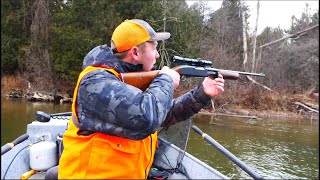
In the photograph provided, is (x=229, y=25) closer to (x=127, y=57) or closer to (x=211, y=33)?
(x=211, y=33)

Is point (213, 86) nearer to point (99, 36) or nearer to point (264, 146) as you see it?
point (264, 146)

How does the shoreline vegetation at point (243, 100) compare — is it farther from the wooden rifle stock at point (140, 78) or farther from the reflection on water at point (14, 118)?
the wooden rifle stock at point (140, 78)

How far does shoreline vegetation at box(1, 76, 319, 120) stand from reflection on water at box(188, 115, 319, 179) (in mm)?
1635

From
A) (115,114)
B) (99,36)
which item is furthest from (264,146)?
(99,36)

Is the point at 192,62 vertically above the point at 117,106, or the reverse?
the point at 192,62

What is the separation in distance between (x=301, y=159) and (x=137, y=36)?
9149 millimetres

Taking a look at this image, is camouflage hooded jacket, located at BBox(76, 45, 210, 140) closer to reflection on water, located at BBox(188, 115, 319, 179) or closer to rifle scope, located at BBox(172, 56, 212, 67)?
rifle scope, located at BBox(172, 56, 212, 67)

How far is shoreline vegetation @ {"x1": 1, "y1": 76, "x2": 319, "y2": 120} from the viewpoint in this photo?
1866 cm

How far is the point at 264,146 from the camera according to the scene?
11.2 metres

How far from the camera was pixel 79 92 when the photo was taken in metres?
1.88

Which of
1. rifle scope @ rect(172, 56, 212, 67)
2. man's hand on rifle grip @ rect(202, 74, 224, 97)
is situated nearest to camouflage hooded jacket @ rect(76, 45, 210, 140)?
man's hand on rifle grip @ rect(202, 74, 224, 97)

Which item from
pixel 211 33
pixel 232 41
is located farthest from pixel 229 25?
pixel 211 33

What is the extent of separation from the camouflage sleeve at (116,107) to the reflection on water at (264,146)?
457 centimetres

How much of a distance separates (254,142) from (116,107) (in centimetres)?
1061
